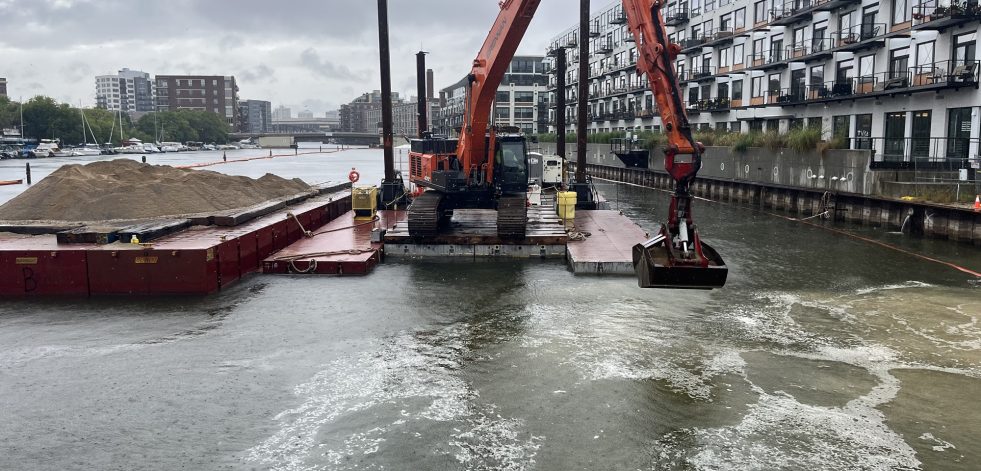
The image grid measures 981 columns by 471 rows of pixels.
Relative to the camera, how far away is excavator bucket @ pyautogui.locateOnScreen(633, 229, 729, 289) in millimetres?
10742

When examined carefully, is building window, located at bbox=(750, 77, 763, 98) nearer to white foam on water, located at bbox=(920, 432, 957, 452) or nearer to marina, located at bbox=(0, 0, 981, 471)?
marina, located at bbox=(0, 0, 981, 471)

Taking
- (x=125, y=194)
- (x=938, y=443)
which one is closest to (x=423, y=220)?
(x=125, y=194)

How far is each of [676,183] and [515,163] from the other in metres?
13.5

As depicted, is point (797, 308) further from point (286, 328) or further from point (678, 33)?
point (678, 33)

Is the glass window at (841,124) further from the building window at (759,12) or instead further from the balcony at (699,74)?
the balcony at (699,74)

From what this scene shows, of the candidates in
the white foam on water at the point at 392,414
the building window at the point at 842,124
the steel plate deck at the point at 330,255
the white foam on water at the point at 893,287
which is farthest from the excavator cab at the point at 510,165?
the building window at the point at 842,124

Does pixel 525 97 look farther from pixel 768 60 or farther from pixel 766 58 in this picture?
pixel 768 60

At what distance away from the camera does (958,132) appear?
3522 cm

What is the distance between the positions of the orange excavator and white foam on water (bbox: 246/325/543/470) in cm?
333

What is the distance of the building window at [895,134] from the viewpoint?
38.8m

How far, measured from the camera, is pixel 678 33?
7250cm

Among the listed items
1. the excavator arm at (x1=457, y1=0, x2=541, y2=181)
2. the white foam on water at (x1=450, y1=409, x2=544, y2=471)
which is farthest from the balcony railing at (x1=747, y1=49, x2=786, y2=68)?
the white foam on water at (x1=450, y1=409, x2=544, y2=471)

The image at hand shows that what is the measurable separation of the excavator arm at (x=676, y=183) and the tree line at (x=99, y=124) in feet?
469

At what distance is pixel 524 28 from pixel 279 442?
1407 cm
